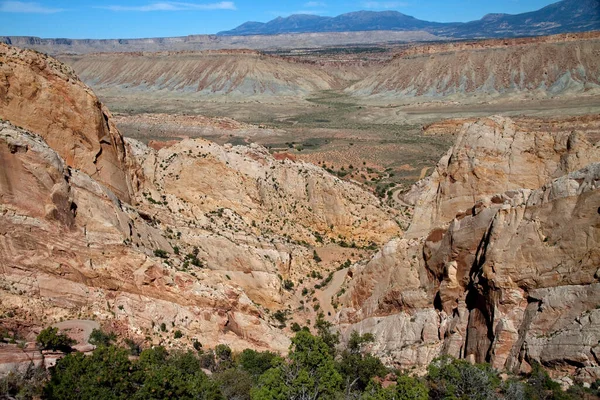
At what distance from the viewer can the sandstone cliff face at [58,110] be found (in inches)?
1025

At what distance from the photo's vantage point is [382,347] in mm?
22531

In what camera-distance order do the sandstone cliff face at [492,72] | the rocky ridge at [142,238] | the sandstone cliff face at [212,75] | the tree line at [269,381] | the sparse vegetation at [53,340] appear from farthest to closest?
the sandstone cliff face at [212,75] < the sandstone cliff face at [492,72] < the rocky ridge at [142,238] < the sparse vegetation at [53,340] < the tree line at [269,381]

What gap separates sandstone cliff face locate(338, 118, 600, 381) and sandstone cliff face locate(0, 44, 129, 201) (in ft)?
45.7

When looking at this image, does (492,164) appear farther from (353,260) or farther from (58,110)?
(58,110)

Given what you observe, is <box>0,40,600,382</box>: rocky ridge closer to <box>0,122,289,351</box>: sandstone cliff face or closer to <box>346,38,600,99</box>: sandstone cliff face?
<box>0,122,289,351</box>: sandstone cliff face

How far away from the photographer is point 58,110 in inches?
1057

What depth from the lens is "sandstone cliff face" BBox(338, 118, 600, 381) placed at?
16609 mm

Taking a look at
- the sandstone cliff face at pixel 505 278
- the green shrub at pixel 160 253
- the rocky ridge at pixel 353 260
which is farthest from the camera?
the green shrub at pixel 160 253

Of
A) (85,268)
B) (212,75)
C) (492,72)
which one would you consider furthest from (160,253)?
(212,75)

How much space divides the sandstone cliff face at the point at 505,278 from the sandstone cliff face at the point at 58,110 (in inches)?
549

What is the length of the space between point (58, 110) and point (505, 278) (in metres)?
21.0

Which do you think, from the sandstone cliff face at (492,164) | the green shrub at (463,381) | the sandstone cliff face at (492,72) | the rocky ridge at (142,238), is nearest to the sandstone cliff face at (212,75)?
the sandstone cliff face at (492,72)

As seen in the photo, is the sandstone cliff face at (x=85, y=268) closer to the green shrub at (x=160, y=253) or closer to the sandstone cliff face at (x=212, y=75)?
the green shrub at (x=160, y=253)

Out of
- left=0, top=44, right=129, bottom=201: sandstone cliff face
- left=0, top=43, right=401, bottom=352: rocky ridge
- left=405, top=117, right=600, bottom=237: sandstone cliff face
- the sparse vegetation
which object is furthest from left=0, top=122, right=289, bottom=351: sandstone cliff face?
left=405, top=117, right=600, bottom=237: sandstone cliff face
